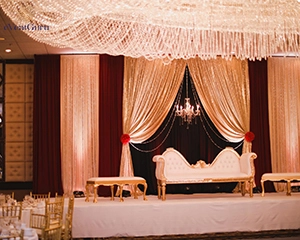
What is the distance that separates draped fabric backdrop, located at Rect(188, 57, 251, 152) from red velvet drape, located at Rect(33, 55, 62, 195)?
3334 millimetres

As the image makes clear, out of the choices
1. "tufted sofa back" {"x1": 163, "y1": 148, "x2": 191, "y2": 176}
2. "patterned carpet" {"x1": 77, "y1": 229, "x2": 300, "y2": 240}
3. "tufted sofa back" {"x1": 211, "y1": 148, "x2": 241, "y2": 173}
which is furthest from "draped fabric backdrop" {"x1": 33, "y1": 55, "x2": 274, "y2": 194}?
"patterned carpet" {"x1": 77, "y1": 229, "x2": 300, "y2": 240}

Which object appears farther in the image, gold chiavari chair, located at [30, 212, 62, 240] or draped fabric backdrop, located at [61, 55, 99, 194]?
draped fabric backdrop, located at [61, 55, 99, 194]

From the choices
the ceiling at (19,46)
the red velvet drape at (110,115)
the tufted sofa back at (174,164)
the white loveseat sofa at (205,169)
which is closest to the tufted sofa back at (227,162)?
the white loveseat sofa at (205,169)

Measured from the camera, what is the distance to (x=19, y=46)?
10.8 meters

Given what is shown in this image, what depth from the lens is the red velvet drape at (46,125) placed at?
450 inches

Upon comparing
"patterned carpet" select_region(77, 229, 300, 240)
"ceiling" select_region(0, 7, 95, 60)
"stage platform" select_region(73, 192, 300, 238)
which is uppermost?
"ceiling" select_region(0, 7, 95, 60)

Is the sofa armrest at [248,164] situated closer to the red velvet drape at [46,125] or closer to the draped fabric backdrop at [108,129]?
A: the draped fabric backdrop at [108,129]

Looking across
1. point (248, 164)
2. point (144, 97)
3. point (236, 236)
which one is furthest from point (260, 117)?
point (236, 236)

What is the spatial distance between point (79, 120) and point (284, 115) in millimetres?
5015

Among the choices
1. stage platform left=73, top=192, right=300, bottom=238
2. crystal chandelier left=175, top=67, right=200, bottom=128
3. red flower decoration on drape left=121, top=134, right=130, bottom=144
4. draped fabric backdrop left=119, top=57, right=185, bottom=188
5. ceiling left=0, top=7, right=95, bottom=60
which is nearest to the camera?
stage platform left=73, top=192, right=300, bottom=238

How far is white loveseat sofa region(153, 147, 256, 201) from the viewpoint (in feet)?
32.0

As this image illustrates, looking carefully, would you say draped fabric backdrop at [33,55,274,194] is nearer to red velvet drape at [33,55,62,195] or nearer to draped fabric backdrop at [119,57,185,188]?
red velvet drape at [33,55,62,195]

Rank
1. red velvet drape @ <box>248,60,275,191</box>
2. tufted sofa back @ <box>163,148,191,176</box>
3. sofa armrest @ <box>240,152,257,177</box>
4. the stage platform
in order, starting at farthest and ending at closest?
red velvet drape @ <box>248,60,275,191</box> < tufted sofa back @ <box>163,148,191,176</box> < sofa armrest @ <box>240,152,257,177</box> < the stage platform

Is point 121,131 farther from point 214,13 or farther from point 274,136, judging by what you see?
point 214,13
